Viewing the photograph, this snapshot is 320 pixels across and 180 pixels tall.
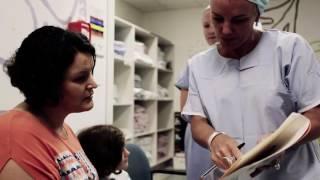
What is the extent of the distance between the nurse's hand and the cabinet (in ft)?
5.90

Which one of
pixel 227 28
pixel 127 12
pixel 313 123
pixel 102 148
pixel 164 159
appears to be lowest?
pixel 164 159

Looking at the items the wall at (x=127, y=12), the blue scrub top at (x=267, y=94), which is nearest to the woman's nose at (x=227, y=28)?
the blue scrub top at (x=267, y=94)

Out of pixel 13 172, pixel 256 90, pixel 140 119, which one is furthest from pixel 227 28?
pixel 140 119

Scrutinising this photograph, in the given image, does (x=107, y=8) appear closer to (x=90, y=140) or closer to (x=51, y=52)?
(x=90, y=140)

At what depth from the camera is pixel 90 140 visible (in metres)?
1.45

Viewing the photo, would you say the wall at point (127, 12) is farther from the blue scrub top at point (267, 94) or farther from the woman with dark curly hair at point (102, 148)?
the blue scrub top at point (267, 94)

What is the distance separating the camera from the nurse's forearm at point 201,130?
93cm

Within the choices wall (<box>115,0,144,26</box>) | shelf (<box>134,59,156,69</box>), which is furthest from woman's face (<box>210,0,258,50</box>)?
wall (<box>115,0,144,26</box>)

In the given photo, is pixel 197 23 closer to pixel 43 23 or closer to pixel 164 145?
pixel 164 145

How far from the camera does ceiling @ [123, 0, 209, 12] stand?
11.5ft

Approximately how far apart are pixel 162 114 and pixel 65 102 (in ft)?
9.61

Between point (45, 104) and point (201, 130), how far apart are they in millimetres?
421

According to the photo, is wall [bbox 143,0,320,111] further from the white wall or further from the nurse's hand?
the nurse's hand

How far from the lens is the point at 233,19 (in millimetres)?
908
